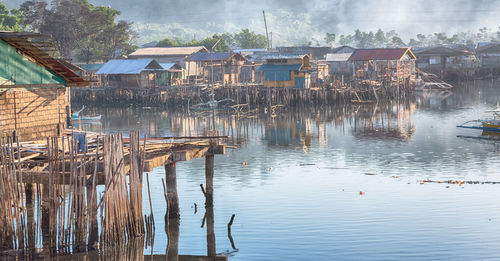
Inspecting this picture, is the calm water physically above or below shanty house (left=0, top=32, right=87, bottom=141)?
below

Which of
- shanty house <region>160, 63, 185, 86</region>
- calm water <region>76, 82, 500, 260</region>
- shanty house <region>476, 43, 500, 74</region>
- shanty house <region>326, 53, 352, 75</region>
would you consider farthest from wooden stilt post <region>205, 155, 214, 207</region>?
shanty house <region>476, 43, 500, 74</region>

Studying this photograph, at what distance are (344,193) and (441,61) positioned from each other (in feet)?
209

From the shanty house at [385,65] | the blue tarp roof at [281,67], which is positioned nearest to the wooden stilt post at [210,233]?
the blue tarp roof at [281,67]

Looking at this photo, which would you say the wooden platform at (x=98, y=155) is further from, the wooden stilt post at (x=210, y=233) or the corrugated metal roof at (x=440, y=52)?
the corrugated metal roof at (x=440, y=52)

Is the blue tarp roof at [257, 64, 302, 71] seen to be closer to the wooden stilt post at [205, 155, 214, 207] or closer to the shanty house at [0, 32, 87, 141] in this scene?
the shanty house at [0, 32, 87, 141]

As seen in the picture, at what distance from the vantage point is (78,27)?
74250 millimetres

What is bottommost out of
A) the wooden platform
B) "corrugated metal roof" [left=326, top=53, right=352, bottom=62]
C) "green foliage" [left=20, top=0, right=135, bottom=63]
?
the wooden platform

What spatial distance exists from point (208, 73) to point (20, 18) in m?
30.5

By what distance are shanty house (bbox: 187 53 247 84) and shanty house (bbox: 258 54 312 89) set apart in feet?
21.3

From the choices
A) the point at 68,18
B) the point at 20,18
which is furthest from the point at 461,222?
the point at 20,18

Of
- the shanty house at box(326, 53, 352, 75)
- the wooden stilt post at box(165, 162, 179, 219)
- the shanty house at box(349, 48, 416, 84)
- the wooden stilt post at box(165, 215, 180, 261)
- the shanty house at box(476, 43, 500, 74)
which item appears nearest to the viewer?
the wooden stilt post at box(165, 215, 180, 261)

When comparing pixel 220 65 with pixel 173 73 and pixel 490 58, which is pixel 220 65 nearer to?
pixel 173 73

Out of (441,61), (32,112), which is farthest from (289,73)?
(32,112)

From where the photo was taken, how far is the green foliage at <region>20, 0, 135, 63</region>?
2876 inches
